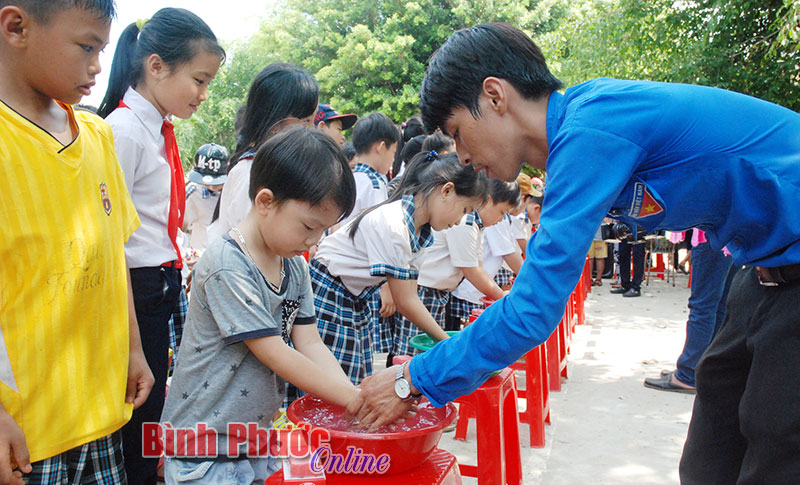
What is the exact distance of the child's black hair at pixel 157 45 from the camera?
2.12m

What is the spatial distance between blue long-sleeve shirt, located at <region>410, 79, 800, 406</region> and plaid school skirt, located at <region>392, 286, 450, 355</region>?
2.07 m

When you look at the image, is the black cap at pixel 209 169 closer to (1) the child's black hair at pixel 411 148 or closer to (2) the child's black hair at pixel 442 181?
(1) the child's black hair at pixel 411 148

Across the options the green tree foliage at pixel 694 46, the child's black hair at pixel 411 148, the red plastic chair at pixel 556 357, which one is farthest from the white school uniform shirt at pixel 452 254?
the green tree foliage at pixel 694 46

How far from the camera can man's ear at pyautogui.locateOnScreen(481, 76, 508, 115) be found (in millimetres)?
1622

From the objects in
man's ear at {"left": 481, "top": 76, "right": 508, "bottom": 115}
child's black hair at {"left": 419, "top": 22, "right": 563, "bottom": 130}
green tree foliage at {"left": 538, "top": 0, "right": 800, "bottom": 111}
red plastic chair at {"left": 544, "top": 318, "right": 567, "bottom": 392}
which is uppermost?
green tree foliage at {"left": 538, "top": 0, "right": 800, "bottom": 111}

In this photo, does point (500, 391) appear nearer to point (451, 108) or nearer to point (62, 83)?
point (451, 108)

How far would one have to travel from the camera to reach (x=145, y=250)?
2057 millimetres

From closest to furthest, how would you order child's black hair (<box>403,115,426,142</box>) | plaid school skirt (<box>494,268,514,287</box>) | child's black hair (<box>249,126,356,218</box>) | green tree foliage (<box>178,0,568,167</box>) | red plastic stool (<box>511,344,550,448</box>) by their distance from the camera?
1. child's black hair (<box>249,126,356,218</box>)
2. red plastic stool (<box>511,344,550,448</box>)
3. plaid school skirt (<box>494,268,514,287</box>)
4. child's black hair (<box>403,115,426,142</box>)
5. green tree foliage (<box>178,0,568,167</box>)

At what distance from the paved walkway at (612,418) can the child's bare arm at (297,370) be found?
60.9 inches

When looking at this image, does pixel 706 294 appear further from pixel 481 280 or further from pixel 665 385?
pixel 481 280

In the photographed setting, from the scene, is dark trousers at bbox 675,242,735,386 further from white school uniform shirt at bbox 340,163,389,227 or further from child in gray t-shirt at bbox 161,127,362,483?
child in gray t-shirt at bbox 161,127,362,483

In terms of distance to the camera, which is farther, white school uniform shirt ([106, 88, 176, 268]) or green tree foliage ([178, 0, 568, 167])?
green tree foliage ([178, 0, 568, 167])

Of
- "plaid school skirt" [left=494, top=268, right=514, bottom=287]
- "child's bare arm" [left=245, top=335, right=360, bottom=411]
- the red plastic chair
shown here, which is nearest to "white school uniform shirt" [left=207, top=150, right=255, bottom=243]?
"child's bare arm" [left=245, top=335, right=360, bottom=411]

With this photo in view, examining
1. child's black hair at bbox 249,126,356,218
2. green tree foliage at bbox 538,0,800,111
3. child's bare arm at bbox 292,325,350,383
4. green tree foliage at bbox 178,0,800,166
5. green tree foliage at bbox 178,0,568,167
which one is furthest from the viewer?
green tree foliage at bbox 178,0,568,167
